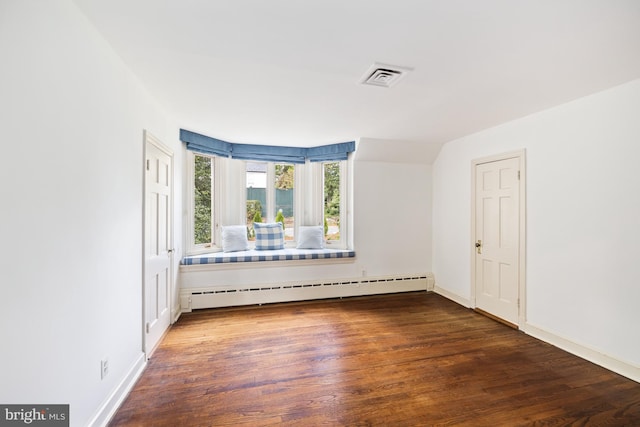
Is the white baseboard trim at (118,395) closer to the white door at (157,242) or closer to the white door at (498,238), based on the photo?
the white door at (157,242)

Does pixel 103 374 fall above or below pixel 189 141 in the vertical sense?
below

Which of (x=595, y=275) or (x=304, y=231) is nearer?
(x=595, y=275)

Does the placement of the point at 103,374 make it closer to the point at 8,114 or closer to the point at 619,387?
the point at 8,114

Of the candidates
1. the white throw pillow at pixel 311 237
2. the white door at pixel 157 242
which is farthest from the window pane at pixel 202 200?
the white throw pillow at pixel 311 237

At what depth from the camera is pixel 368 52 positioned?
171cm

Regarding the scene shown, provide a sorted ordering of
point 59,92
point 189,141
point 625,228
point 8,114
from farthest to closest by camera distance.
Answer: point 189,141
point 625,228
point 59,92
point 8,114

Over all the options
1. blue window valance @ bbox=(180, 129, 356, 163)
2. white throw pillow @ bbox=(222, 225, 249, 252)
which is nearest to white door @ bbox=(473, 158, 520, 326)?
blue window valance @ bbox=(180, 129, 356, 163)

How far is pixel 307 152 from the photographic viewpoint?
4.39 metres

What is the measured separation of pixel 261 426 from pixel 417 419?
3.18 feet

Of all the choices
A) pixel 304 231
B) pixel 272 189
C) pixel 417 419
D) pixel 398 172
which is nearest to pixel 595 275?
pixel 417 419

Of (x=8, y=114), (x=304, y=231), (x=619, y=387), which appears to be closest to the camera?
(x=8, y=114)

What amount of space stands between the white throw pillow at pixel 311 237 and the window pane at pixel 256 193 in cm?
72

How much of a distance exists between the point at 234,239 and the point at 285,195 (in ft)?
3.66

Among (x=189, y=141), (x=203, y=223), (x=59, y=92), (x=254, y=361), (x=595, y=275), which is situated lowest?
(x=254, y=361)
